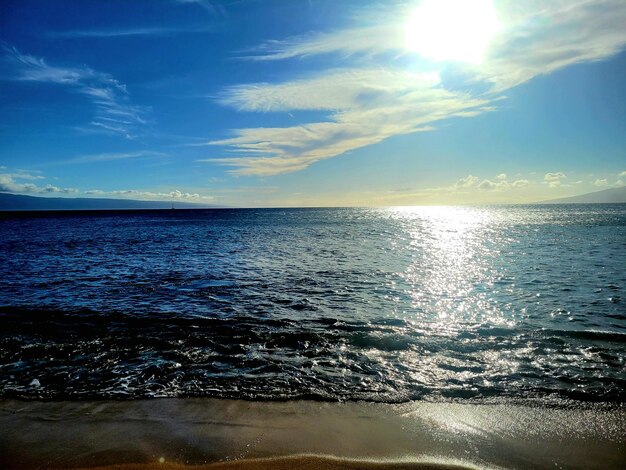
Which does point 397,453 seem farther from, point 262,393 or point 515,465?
point 262,393

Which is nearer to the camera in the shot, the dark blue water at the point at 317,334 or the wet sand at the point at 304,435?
the wet sand at the point at 304,435

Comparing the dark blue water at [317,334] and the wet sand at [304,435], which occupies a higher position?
the wet sand at [304,435]

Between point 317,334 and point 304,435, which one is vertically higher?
point 304,435

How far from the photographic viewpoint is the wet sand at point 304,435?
5.80 meters

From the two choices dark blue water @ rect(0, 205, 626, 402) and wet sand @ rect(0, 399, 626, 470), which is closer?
wet sand @ rect(0, 399, 626, 470)

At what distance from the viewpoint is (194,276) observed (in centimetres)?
2486

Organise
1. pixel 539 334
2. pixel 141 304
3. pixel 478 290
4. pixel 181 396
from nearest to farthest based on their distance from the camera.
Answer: pixel 181 396, pixel 539 334, pixel 141 304, pixel 478 290

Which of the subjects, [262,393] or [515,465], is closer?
[515,465]

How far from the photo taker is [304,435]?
6586 millimetres

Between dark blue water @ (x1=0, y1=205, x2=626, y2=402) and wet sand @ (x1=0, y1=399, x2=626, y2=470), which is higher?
wet sand @ (x1=0, y1=399, x2=626, y2=470)

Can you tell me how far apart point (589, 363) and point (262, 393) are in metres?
9.17

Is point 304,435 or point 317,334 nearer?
point 304,435

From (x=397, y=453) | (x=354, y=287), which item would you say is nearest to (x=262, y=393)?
(x=397, y=453)

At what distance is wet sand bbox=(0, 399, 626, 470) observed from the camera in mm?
5797
